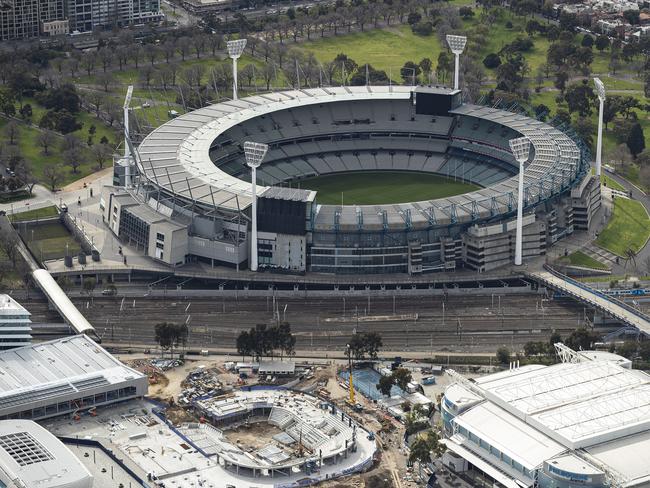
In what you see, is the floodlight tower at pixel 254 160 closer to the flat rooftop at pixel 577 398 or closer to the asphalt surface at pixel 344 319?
the asphalt surface at pixel 344 319

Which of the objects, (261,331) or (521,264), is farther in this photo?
(521,264)

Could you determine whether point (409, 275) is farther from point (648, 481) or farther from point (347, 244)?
point (648, 481)

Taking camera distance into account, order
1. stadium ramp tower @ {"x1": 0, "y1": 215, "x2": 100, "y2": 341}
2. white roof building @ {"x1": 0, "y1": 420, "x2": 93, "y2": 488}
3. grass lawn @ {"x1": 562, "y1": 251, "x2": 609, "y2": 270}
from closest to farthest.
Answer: white roof building @ {"x1": 0, "y1": 420, "x2": 93, "y2": 488} → stadium ramp tower @ {"x1": 0, "y1": 215, "x2": 100, "y2": 341} → grass lawn @ {"x1": 562, "y1": 251, "x2": 609, "y2": 270}

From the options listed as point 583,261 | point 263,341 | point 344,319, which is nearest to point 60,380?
point 263,341

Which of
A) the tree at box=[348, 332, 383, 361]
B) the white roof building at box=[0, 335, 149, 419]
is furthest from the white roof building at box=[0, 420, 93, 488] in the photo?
the tree at box=[348, 332, 383, 361]

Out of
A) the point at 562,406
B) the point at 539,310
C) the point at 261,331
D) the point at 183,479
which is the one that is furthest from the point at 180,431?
the point at 539,310

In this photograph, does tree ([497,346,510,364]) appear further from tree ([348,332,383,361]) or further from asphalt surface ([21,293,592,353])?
tree ([348,332,383,361])

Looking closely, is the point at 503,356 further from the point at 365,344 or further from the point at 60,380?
the point at 60,380
